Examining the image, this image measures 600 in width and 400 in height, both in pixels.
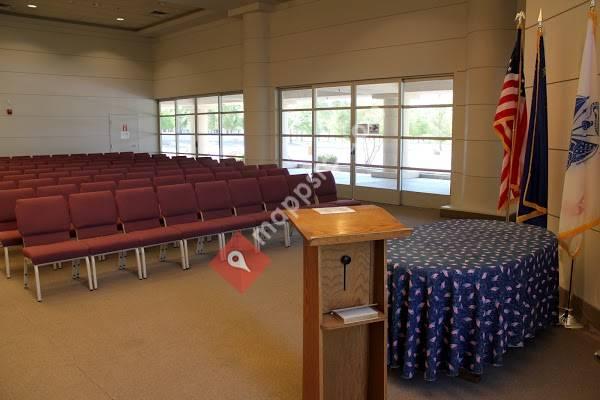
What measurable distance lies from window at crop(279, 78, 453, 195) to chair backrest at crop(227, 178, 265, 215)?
15.4ft

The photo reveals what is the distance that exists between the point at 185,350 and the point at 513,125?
14.9 ft

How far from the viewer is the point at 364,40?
11.9m

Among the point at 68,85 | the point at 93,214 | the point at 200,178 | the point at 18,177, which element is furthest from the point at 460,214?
the point at 68,85

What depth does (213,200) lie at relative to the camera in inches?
286

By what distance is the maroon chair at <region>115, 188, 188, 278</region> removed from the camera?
624cm

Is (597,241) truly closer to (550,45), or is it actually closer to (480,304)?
(480,304)

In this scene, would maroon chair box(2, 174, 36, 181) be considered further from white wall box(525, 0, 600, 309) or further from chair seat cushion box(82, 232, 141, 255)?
white wall box(525, 0, 600, 309)

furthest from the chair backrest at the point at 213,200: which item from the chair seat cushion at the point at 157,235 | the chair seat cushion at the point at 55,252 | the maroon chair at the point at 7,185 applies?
the maroon chair at the point at 7,185

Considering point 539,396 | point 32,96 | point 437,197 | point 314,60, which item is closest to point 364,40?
point 314,60

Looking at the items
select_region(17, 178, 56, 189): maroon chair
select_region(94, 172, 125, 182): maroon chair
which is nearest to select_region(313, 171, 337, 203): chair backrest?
select_region(94, 172, 125, 182): maroon chair

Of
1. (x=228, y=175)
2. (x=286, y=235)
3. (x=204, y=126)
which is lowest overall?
(x=286, y=235)

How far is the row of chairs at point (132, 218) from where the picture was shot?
18.7 ft

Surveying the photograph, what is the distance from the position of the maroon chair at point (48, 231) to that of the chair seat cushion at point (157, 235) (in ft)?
2.12

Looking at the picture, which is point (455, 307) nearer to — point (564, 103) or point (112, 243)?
point (564, 103)
